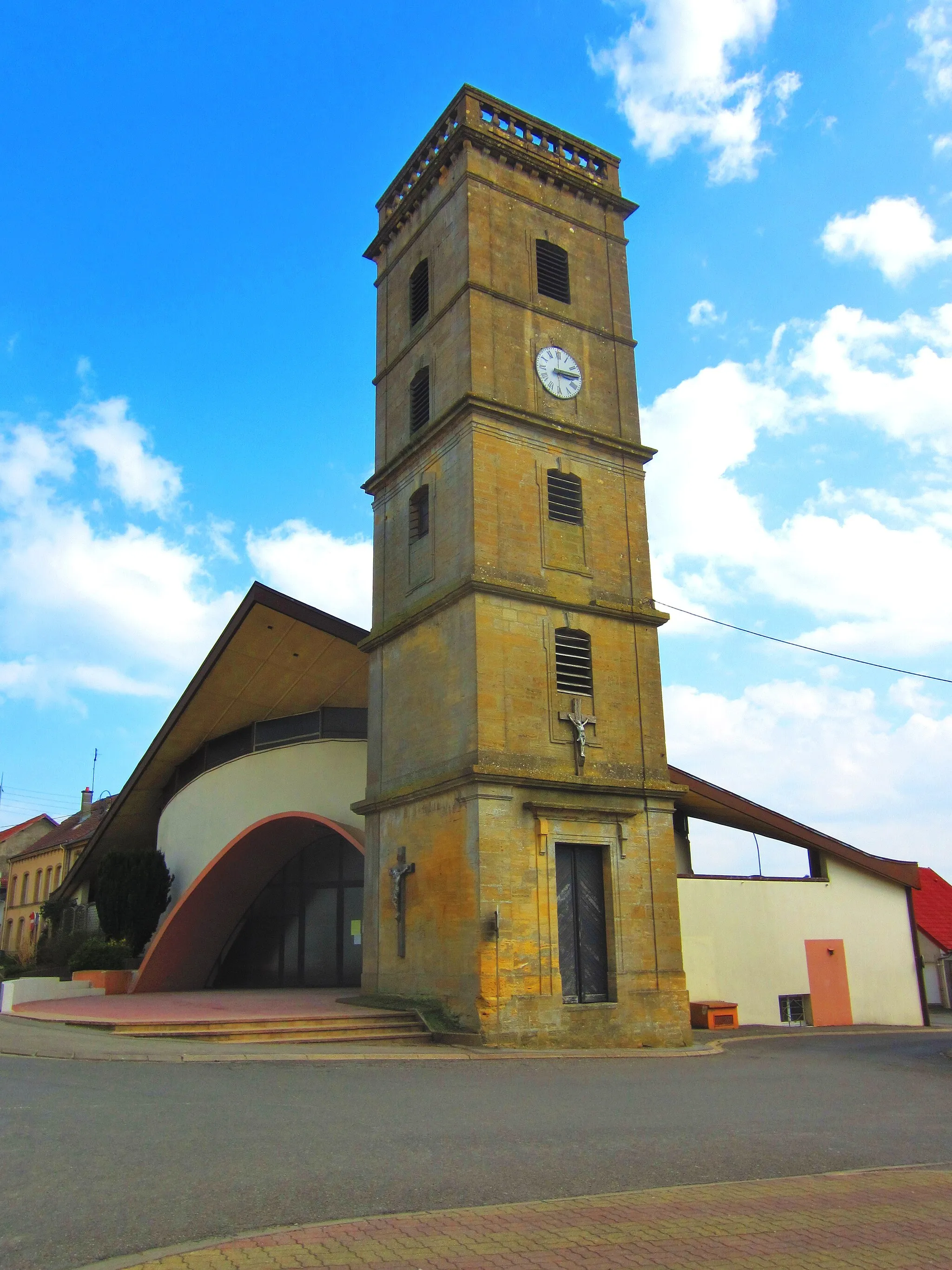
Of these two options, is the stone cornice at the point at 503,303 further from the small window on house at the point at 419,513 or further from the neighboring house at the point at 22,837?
the neighboring house at the point at 22,837

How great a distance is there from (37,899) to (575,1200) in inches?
1869

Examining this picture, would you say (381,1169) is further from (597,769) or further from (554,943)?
(597,769)

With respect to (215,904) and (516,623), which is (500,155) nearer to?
(516,623)

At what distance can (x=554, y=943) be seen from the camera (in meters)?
16.5

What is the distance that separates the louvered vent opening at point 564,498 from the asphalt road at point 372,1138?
989cm

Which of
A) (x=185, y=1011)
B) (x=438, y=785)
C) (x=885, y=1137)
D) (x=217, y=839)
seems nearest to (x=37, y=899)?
(x=217, y=839)

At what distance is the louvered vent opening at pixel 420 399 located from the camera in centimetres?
2108

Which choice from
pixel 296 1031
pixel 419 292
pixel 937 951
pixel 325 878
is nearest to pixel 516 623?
pixel 296 1031

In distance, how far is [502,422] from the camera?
19.1 metres

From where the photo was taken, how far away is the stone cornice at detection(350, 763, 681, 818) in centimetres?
1652

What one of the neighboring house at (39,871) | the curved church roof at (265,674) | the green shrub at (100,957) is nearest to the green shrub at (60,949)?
the green shrub at (100,957)

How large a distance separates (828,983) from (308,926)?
42.8 ft

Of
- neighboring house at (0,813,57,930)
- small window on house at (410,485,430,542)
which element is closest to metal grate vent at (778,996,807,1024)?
small window on house at (410,485,430,542)

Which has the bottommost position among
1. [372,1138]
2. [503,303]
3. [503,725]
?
[372,1138]
